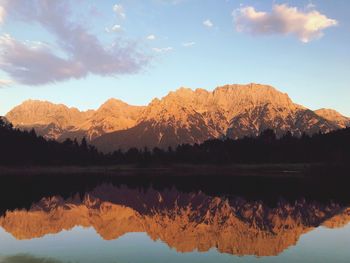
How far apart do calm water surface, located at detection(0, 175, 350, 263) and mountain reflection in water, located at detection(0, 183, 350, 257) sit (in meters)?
0.08

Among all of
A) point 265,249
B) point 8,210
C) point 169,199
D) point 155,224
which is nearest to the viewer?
point 265,249

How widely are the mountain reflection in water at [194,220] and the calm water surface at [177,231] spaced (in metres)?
0.08

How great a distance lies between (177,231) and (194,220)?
8559mm

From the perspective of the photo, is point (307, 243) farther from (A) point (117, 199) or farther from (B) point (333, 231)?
(A) point (117, 199)

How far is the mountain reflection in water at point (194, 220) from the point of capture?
43.6m

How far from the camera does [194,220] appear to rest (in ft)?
189

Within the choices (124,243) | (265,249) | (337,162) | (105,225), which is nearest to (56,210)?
(105,225)

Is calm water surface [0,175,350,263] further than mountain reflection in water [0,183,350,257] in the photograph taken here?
No

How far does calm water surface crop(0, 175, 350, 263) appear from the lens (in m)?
36.8

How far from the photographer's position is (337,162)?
166625mm

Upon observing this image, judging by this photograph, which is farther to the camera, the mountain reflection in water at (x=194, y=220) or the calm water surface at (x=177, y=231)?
the mountain reflection in water at (x=194, y=220)

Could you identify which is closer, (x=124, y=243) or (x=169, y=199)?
(x=124, y=243)

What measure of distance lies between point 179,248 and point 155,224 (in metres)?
14.6

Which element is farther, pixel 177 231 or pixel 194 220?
pixel 194 220
